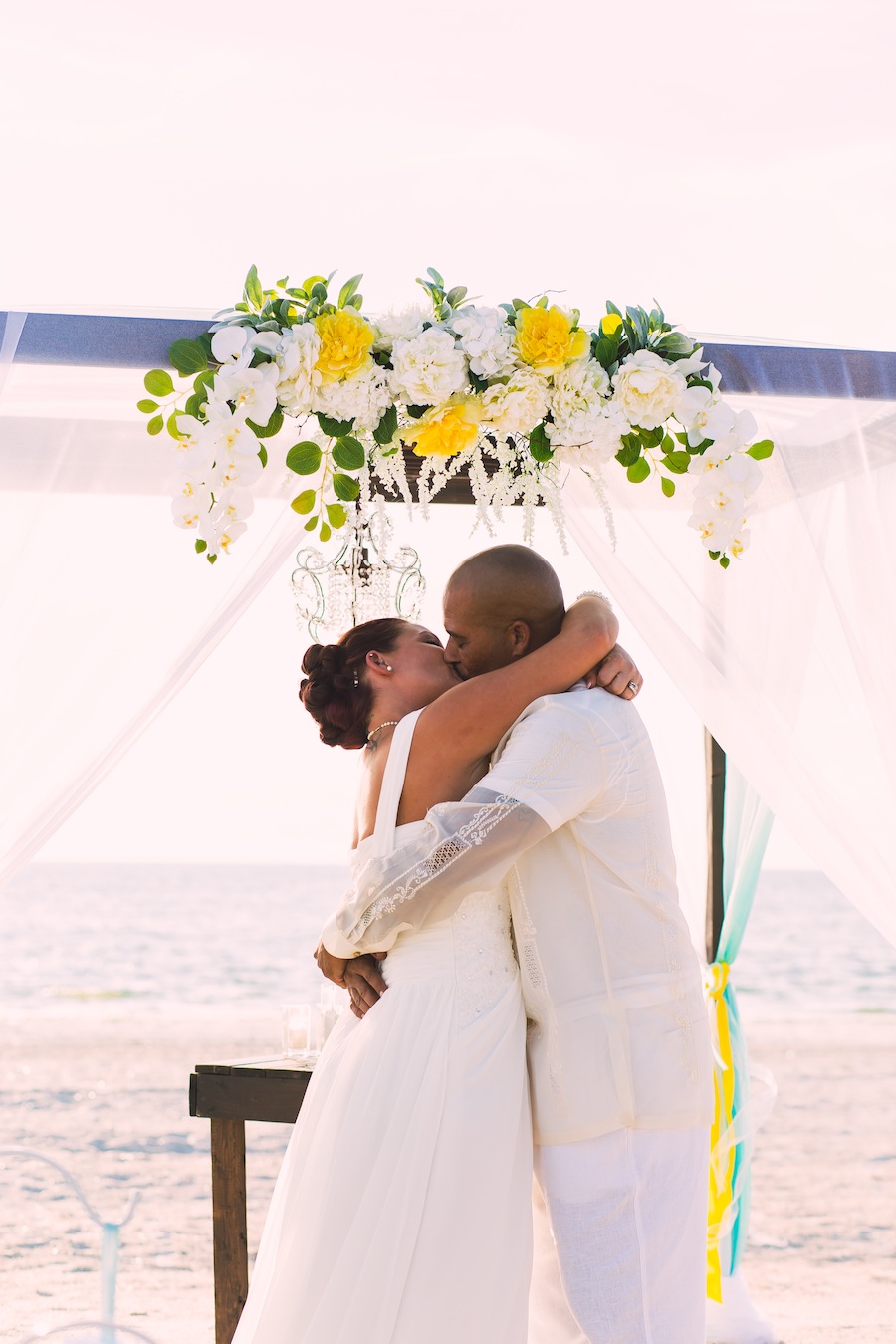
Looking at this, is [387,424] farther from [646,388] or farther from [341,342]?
[646,388]

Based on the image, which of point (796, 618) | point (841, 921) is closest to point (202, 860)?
point (841, 921)

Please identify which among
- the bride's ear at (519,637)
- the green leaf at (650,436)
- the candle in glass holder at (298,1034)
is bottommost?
the candle in glass holder at (298,1034)

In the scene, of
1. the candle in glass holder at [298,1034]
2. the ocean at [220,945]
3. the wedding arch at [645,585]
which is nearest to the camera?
the wedding arch at [645,585]

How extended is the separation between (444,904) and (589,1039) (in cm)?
35

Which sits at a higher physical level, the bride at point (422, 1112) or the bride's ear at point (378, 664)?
the bride's ear at point (378, 664)

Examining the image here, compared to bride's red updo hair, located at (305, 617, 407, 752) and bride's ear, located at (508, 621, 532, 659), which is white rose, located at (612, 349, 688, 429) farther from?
bride's red updo hair, located at (305, 617, 407, 752)

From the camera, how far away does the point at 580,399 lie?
2.53 metres

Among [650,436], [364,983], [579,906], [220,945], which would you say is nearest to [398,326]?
[650,436]

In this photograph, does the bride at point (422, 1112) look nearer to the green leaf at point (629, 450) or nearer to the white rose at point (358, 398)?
the green leaf at point (629, 450)

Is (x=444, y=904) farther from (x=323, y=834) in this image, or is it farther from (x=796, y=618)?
(x=323, y=834)

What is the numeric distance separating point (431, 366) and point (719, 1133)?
→ 2492 mm

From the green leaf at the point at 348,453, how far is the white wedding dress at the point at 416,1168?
52 cm

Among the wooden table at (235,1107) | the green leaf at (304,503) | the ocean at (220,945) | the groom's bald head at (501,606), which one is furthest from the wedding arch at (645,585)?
the ocean at (220,945)

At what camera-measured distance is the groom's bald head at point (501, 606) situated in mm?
2408
